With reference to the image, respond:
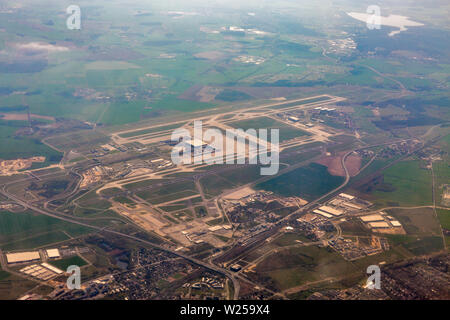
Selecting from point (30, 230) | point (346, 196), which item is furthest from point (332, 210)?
point (30, 230)

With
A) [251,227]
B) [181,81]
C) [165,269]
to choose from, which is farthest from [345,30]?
[165,269]

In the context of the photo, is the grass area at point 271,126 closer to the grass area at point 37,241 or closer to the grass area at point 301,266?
the grass area at point 301,266

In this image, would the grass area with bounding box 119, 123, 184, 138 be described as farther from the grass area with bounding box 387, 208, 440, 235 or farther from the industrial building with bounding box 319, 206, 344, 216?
the grass area with bounding box 387, 208, 440, 235

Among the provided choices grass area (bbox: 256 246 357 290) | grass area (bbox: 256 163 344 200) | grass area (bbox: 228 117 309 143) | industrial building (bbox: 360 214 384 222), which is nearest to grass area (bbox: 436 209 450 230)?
industrial building (bbox: 360 214 384 222)

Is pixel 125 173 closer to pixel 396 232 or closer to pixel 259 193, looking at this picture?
pixel 259 193

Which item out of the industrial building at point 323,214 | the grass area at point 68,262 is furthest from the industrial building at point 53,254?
the industrial building at point 323,214
